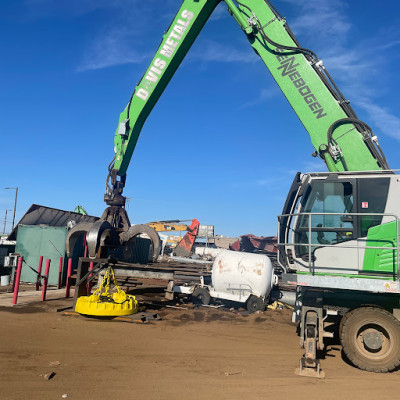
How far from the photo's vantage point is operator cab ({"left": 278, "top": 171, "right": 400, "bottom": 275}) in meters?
5.93

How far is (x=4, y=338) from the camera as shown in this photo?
21.9 feet

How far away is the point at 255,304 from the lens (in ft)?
33.9

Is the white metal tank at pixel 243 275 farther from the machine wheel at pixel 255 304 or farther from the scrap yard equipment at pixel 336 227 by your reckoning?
the scrap yard equipment at pixel 336 227

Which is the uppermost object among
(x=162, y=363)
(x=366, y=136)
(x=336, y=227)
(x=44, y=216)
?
(x=366, y=136)

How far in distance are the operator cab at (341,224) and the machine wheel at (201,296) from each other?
4843 millimetres

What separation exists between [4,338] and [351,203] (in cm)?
695

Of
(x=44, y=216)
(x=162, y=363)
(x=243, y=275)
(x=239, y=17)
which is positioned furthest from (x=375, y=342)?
(x=44, y=216)

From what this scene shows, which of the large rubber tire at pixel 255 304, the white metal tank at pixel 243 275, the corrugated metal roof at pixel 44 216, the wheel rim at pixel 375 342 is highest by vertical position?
the corrugated metal roof at pixel 44 216

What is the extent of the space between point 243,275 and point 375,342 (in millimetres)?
4987

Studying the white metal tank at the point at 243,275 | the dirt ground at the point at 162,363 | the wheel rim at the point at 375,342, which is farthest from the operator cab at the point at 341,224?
the white metal tank at the point at 243,275

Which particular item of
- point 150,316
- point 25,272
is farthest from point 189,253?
point 150,316

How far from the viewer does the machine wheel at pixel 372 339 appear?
5637 mm

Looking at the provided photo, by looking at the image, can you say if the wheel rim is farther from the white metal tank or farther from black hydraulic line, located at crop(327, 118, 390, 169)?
the white metal tank

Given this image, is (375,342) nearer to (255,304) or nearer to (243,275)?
(255,304)
